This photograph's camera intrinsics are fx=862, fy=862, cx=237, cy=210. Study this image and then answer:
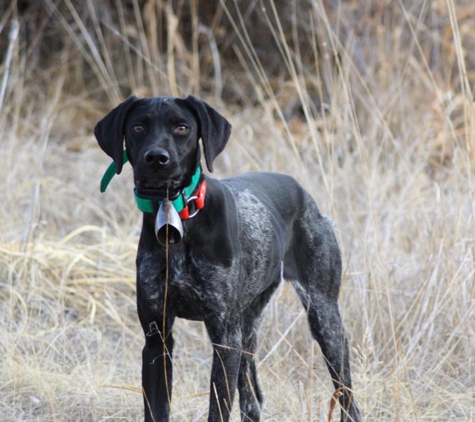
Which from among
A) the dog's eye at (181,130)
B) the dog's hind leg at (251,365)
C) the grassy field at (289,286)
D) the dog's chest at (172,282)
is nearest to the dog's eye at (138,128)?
the dog's eye at (181,130)

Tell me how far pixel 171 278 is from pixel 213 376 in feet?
1.42

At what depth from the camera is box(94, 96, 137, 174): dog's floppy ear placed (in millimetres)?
3355

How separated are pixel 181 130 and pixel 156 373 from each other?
998 mm

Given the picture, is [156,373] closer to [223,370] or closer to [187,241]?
[223,370]

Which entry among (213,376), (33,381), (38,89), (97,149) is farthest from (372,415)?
(38,89)

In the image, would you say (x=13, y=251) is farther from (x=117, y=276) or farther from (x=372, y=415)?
(x=372, y=415)

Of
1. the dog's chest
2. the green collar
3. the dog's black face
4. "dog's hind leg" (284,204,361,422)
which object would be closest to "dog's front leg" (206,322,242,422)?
the dog's chest

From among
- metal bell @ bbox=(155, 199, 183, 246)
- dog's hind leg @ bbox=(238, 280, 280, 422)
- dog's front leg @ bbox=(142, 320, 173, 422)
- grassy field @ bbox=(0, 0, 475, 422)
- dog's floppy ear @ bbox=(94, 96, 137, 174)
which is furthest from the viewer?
grassy field @ bbox=(0, 0, 475, 422)

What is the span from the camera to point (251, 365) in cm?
417

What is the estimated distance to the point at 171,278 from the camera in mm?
3387

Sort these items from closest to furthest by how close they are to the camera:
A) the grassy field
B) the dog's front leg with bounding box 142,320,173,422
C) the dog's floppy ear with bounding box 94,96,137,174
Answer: the dog's floppy ear with bounding box 94,96,137,174 < the dog's front leg with bounding box 142,320,173,422 < the grassy field

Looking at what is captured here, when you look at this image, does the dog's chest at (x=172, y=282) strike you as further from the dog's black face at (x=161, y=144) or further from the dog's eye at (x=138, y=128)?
the dog's eye at (x=138, y=128)

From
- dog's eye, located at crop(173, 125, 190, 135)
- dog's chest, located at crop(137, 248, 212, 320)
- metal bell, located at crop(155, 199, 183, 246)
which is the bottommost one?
dog's chest, located at crop(137, 248, 212, 320)

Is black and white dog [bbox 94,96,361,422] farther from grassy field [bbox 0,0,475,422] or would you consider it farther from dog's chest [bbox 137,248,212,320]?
grassy field [bbox 0,0,475,422]
